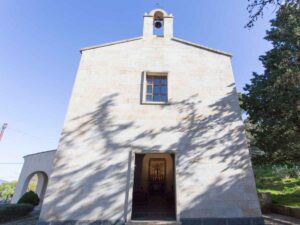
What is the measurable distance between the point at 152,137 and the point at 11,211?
7544 mm

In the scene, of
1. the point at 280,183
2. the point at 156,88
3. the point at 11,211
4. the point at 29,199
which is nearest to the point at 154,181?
the point at 156,88

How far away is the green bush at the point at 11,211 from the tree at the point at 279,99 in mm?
12681

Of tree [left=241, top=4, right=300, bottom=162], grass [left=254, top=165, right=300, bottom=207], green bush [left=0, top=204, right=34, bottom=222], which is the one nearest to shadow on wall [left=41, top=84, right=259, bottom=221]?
tree [left=241, top=4, right=300, bottom=162]

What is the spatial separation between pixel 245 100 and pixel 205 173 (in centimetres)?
598

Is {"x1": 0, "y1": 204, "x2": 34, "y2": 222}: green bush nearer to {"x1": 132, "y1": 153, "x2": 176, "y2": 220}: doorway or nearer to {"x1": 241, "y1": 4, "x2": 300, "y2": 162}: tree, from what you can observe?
{"x1": 132, "y1": 153, "x2": 176, "y2": 220}: doorway

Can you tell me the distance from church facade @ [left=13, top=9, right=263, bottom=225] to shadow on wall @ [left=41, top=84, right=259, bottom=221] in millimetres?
33

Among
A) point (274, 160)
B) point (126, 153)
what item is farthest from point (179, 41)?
point (274, 160)

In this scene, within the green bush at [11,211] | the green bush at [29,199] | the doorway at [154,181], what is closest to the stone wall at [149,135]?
the doorway at [154,181]

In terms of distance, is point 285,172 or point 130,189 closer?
point 130,189

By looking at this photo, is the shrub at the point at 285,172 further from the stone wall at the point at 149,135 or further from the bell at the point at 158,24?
the bell at the point at 158,24

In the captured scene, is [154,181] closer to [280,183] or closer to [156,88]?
[156,88]

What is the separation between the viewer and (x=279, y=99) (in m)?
9.46

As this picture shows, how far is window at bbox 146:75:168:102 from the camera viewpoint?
854cm

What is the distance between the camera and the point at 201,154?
7.27m
